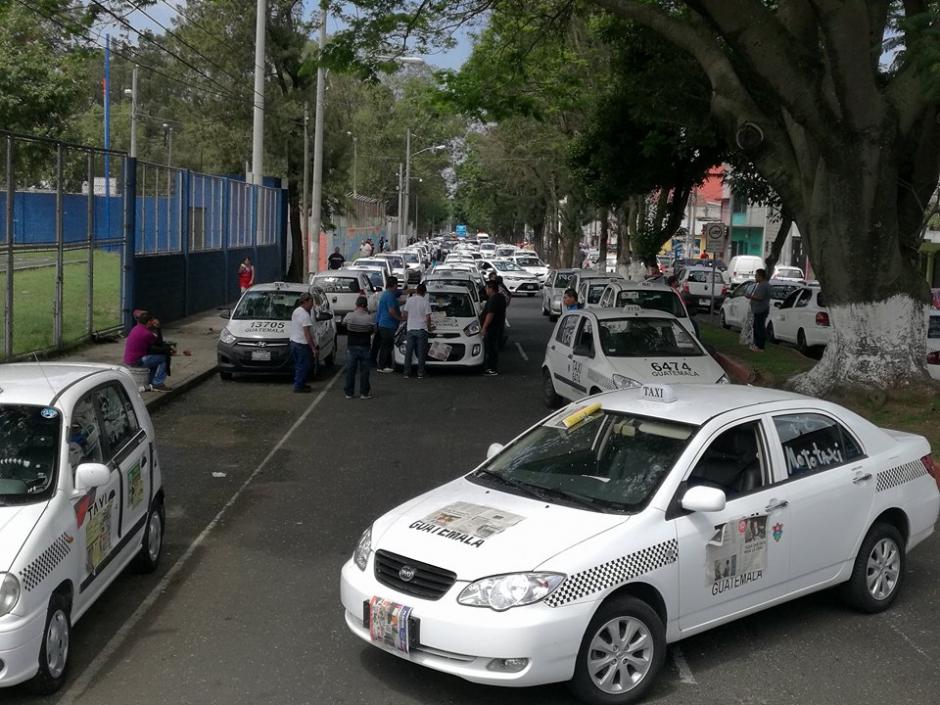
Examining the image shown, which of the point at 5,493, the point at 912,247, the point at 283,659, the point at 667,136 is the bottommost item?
the point at 283,659

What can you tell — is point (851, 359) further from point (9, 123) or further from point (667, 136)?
point (9, 123)

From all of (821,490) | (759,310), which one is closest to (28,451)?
(821,490)

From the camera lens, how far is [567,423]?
7426 millimetres

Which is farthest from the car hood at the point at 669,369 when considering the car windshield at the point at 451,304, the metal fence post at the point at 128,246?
the metal fence post at the point at 128,246

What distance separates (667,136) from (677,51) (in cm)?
291

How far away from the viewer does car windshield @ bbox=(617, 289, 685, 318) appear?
67.9 feet

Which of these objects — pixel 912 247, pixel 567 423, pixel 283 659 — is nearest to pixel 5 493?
pixel 283 659

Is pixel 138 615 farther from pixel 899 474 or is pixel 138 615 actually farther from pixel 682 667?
pixel 899 474

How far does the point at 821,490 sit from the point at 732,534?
0.94 metres

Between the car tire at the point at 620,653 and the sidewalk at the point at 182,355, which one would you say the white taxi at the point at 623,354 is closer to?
the sidewalk at the point at 182,355

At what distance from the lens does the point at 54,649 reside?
19.5 feet

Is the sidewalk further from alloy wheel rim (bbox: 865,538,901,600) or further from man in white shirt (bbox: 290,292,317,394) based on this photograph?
alloy wheel rim (bbox: 865,538,901,600)

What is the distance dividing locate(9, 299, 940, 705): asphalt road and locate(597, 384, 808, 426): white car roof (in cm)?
139

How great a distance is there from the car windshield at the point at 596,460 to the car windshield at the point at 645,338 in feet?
23.3
